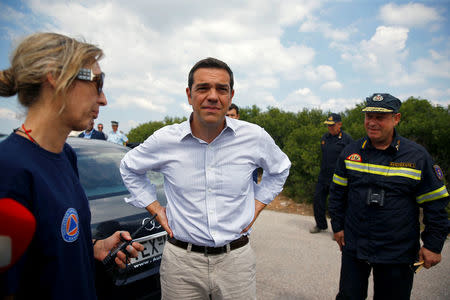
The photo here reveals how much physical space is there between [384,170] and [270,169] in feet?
3.25

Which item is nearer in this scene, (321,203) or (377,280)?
(377,280)

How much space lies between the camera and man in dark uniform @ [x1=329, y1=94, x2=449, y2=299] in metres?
2.33

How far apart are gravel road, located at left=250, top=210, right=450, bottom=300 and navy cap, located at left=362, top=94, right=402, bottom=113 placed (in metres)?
2.30

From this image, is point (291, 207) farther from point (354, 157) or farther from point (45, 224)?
point (45, 224)

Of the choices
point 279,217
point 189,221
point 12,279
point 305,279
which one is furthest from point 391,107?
point 279,217

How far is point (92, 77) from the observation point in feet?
4.07

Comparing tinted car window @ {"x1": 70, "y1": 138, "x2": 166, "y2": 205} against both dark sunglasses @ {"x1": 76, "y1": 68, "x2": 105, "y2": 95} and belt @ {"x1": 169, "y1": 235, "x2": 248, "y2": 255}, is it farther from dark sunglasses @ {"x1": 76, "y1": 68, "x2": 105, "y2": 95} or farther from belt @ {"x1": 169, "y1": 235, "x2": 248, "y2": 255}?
dark sunglasses @ {"x1": 76, "y1": 68, "x2": 105, "y2": 95}

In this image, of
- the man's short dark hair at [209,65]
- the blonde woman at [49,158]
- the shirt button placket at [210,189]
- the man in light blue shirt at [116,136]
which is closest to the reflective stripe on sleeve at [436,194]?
the shirt button placket at [210,189]

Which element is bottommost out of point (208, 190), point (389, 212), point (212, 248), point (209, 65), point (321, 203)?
point (321, 203)

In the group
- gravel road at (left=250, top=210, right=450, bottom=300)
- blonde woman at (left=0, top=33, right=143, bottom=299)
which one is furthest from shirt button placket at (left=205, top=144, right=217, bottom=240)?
gravel road at (left=250, top=210, right=450, bottom=300)

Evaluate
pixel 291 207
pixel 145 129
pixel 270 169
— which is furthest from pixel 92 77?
pixel 145 129

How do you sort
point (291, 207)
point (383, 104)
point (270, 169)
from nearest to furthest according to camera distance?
point (270, 169) < point (383, 104) < point (291, 207)

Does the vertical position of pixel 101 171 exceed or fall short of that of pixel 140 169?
it falls short

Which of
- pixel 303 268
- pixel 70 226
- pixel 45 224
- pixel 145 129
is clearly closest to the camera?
pixel 45 224
